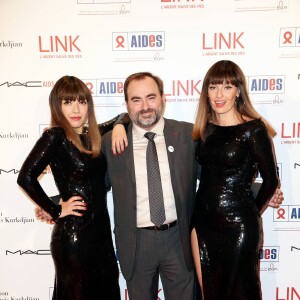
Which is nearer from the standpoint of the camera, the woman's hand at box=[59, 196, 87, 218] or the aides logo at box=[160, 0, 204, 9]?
the woman's hand at box=[59, 196, 87, 218]

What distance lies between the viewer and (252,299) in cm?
203

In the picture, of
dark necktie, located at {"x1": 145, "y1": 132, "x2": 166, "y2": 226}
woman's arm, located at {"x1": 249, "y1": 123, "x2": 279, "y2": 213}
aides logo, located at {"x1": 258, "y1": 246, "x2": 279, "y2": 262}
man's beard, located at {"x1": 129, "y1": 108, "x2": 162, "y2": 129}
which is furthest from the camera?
aides logo, located at {"x1": 258, "y1": 246, "x2": 279, "y2": 262}

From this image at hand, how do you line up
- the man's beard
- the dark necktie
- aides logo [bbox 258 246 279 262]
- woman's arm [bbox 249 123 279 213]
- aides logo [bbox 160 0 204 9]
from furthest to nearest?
aides logo [bbox 258 246 279 262] → aides logo [bbox 160 0 204 9] → the man's beard → the dark necktie → woman's arm [bbox 249 123 279 213]

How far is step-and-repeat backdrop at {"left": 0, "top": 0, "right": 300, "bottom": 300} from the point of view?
9.13 feet

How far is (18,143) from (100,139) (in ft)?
3.87

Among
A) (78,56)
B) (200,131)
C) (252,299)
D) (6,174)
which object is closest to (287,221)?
(252,299)

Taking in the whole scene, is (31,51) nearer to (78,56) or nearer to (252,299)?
(78,56)

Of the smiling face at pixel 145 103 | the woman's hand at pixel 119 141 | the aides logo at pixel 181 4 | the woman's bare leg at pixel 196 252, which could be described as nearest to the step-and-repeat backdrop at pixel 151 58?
the aides logo at pixel 181 4

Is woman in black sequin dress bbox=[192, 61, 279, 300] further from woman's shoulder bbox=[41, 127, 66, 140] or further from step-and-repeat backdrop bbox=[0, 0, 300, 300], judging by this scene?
woman's shoulder bbox=[41, 127, 66, 140]

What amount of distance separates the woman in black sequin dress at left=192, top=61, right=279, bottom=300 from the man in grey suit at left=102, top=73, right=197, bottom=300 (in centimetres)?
12

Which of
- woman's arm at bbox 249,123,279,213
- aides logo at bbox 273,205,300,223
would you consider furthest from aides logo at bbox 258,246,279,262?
woman's arm at bbox 249,123,279,213

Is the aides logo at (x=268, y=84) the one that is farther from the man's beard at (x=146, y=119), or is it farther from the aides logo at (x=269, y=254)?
the aides logo at (x=269, y=254)

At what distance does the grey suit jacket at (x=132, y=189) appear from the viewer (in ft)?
6.97

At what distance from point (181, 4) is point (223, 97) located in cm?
118
